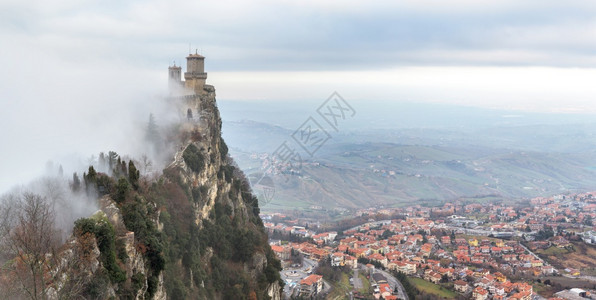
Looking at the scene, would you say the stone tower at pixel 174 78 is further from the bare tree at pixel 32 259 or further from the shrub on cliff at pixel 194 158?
the bare tree at pixel 32 259

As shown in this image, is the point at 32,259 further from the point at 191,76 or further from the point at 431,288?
the point at 431,288

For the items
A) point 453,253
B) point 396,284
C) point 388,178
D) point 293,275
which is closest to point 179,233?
point 293,275

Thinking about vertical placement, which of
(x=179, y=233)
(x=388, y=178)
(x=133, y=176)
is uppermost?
(x=133, y=176)

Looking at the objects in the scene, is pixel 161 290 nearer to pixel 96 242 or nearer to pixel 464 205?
pixel 96 242

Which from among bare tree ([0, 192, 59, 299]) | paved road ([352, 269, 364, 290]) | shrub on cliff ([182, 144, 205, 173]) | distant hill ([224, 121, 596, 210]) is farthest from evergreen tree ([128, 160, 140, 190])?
distant hill ([224, 121, 596, 210])

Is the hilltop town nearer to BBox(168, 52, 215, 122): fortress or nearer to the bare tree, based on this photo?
BBox(168, 52, 215, 122): fortress

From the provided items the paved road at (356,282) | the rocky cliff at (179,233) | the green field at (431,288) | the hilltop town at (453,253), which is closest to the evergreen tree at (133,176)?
the rocky cliff at (179,233)
